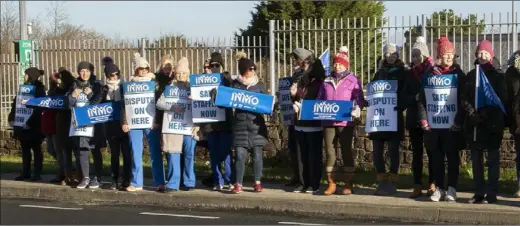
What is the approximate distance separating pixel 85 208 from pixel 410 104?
4617mm

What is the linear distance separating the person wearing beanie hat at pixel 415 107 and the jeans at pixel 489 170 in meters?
0.71

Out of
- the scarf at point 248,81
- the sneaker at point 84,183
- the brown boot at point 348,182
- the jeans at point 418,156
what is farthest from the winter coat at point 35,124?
the jeans at point 418,156

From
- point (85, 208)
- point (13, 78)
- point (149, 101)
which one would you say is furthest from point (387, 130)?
point (13, 78)

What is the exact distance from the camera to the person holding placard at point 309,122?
480 inches

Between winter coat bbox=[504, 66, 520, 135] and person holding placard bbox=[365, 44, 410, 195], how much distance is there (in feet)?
4.20

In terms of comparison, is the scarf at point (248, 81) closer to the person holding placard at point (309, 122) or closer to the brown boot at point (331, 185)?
the person holding placard at point (309, 122)

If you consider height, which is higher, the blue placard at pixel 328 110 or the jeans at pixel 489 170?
the blue placard at pixel 328 110

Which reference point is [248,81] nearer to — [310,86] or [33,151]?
[310,86]

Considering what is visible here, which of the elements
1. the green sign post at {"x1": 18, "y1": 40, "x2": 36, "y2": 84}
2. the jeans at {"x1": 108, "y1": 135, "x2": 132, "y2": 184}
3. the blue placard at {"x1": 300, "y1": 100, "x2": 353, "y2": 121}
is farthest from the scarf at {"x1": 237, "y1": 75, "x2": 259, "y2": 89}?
the green sign post at {"x1": 18, "y1": 40, "x2": 36, "y2": 84}

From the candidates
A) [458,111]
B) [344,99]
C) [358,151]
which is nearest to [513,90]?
[458,111]

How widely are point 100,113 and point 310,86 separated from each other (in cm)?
312

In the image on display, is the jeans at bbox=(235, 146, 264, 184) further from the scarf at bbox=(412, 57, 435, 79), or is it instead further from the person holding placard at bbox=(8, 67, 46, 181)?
the person holding placard at bbox=(8, 67, 46, 181)

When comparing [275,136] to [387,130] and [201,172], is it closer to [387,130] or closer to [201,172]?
[201,172]

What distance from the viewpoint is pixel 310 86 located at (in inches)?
481
